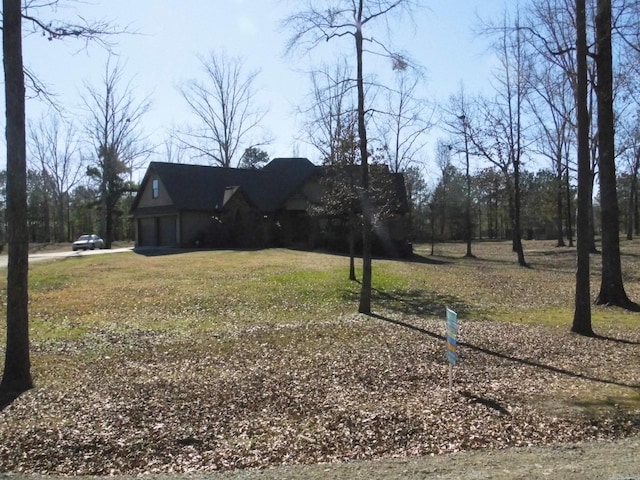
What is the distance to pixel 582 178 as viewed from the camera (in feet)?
36.6

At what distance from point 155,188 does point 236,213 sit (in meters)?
7.41

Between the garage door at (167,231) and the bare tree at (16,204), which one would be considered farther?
the garage door at (167,231)

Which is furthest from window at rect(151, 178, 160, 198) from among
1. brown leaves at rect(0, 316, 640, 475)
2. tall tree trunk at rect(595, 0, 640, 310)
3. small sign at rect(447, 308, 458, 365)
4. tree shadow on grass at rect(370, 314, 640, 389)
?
small sign at rect(447, 308, 458, 365)

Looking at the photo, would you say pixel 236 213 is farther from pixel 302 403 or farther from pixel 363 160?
pixel 302 403

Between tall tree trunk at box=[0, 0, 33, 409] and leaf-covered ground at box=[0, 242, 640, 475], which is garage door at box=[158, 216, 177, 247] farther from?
tall tree trunk at box=[0, 0, 33, 409]

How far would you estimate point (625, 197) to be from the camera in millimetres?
66750

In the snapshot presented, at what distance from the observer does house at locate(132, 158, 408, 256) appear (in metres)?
36.2

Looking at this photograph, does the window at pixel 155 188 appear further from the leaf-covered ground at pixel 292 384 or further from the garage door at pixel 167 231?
the leaf-covered ground at pixel 292 384

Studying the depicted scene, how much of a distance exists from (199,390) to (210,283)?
11.7 metres

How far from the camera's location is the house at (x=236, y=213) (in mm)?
36188

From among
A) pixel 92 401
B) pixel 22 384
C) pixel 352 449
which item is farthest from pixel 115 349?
pixel 352 449

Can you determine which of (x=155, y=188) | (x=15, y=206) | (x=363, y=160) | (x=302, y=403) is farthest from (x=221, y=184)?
(x=302, y=403)

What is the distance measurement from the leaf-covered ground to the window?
79.6 feet

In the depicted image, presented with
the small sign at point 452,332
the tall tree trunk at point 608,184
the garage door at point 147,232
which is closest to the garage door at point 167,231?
the garage door at point 147,232
